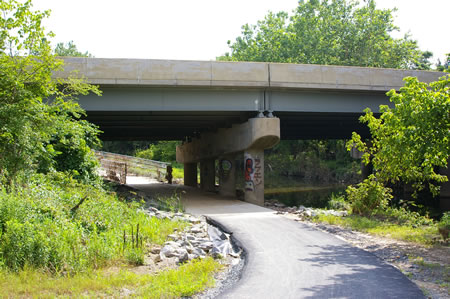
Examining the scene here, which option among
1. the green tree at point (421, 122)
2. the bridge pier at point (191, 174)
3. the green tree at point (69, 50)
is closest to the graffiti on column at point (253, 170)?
the green tree at point (421, 122)

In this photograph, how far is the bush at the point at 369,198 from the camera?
48.1 feet

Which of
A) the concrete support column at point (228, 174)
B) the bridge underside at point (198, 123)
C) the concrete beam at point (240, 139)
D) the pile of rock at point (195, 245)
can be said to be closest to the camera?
the pile of rock at point (195, 245)

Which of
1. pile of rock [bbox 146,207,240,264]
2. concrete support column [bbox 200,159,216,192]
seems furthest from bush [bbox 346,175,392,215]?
concrete support column [bbox 200,159,216,192]

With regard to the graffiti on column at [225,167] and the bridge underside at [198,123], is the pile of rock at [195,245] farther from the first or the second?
the graffiti on column at [225,167]

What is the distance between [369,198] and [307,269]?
25.8ft

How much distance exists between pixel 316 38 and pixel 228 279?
132ft

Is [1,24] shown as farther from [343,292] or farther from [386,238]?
[386,238]

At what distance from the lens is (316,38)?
44.2 meters

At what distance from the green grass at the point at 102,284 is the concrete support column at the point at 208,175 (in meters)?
22.0

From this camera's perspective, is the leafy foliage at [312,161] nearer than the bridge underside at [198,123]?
No

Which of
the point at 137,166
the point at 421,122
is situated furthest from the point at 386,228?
the point at 137,166

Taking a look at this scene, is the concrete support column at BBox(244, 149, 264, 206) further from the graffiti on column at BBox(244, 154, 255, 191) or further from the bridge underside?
the bridge underside

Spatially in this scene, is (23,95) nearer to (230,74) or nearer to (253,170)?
(230,74)

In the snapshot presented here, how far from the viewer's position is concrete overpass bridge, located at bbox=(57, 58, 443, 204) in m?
18.1
